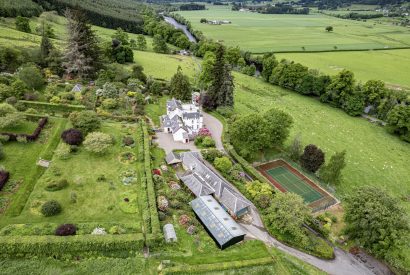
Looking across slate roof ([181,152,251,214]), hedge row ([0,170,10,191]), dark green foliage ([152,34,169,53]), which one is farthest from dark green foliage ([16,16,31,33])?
slate roof ([181,152,251,214])

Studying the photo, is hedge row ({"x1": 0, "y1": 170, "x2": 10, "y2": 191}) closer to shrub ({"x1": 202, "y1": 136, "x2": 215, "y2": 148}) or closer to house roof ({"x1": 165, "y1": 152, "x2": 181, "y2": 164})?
house roof ({"x1": 165, "y1": 152, "x2": 181, "y2": 164})

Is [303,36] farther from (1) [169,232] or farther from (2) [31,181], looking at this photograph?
(2) [31,181]

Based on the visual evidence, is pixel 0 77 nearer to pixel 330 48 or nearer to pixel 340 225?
pixel 340 225

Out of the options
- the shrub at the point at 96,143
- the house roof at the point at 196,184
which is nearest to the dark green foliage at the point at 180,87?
the shrub at the point at 96,143

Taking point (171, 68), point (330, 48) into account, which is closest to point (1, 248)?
point (171, 68)

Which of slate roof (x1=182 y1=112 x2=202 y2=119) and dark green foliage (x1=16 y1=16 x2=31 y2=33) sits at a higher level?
dark green foliage (x1=16 y1=16 x2=31 y2=33)

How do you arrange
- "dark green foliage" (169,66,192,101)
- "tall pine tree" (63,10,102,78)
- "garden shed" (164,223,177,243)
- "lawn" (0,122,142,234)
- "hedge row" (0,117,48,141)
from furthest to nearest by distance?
"tall pine tree" (63,10,102,78) < "dark green foliage" (169,66,192,101) < "hedge row" (0,117,48,141) < "lawn" (0,122,142,234) < "garden shed" (164,223,177,243)

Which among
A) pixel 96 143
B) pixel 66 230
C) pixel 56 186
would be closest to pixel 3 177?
pixel 56 186
